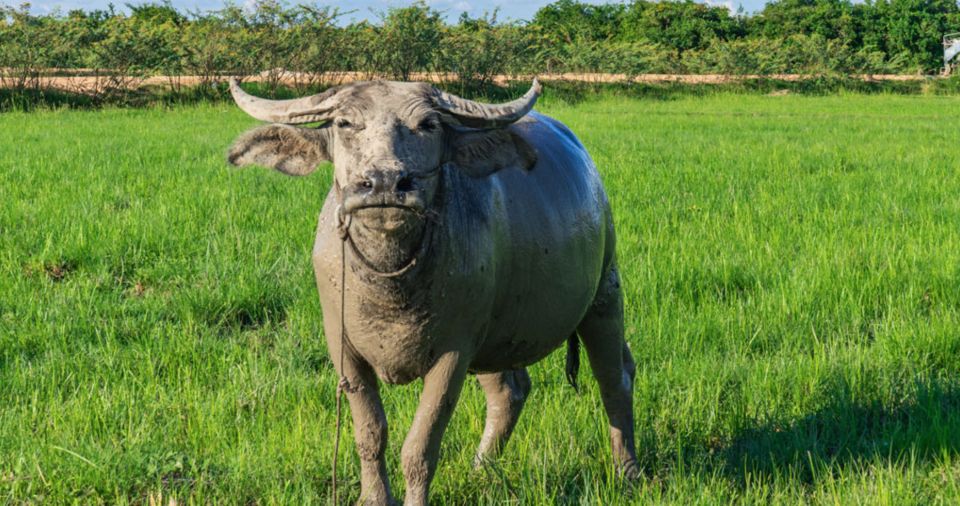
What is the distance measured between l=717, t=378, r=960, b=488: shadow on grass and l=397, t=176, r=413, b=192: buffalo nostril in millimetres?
1450

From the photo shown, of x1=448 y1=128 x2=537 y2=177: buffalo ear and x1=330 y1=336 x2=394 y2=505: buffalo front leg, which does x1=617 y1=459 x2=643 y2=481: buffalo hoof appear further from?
x1=448 y1=128 x2=537 y2=177: buffalo ear

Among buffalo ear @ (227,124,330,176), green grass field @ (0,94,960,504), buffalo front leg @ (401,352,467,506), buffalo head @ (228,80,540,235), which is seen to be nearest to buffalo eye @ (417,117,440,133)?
buffalo head @ (228,80,540,235)

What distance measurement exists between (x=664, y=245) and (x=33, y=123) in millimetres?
10697

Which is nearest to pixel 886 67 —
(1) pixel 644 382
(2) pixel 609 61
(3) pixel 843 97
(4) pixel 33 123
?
(3) pixel 843 97

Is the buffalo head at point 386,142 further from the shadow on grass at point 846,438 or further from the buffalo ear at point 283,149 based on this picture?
the shadow on grass at point 846,438

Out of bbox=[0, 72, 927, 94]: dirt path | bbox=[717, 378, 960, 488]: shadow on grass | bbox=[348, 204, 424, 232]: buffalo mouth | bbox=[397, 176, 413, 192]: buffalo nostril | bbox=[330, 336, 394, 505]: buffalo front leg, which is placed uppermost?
bbox=[397, 176, 413, 192]: buffalo nostril

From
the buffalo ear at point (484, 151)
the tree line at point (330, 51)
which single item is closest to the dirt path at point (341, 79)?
the tree line at point (330, 51)

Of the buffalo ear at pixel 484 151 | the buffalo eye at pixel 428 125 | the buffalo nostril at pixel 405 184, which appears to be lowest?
the buffalo nostril at pixel 405 184

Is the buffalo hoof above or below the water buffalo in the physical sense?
below

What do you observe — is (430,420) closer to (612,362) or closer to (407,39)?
(612,362)

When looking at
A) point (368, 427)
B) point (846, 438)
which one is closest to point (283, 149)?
point (368, 427)

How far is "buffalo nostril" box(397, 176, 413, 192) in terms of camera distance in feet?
6.86

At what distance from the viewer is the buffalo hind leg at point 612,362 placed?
3145 mm

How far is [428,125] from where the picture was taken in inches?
88.5
